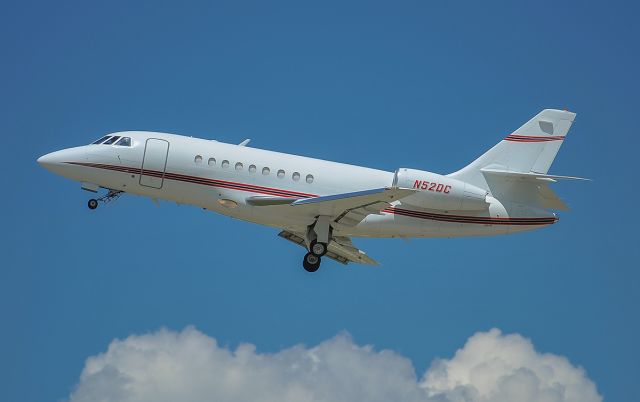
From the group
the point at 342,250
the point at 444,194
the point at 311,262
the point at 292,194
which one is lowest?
the point at 311,262

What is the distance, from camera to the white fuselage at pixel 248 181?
30672mm

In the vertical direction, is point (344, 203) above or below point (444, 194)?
below

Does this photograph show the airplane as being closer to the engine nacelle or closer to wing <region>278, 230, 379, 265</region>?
the engine nacelle

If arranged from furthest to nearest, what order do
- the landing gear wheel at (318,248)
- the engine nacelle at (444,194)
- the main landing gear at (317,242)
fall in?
the landing gear wheel at (318,248), the main landing gear at (317,242), the engine nacelle at (444,194)

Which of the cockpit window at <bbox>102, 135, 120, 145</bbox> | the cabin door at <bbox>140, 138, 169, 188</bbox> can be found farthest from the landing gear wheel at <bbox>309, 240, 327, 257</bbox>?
the cockpit window at <bbox>102, 135, 120, 145</bbox>

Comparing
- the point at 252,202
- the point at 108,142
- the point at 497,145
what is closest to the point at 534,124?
the point at 497,145

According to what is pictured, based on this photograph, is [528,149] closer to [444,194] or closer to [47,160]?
[444,194]

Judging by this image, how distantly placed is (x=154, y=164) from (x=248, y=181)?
2809mm

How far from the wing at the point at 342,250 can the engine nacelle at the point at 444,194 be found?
407cm

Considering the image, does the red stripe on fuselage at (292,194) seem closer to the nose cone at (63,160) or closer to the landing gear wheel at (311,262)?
the nose cone at (63,160)

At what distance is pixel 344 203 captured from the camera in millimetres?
29719

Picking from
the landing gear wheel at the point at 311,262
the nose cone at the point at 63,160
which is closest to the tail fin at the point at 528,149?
the landing gear wheel at the point at 311,262

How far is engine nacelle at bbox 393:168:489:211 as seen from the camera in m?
30.5

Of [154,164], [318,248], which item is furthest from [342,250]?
[154,164]
